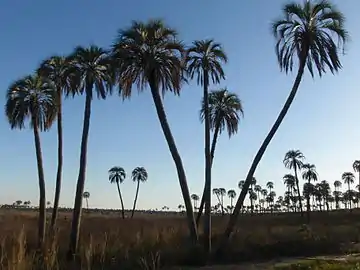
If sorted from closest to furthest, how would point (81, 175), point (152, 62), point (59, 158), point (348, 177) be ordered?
1. point (152, 62)
2. point (81, 175)
3. point (59, 158)
4. point (348, 177)

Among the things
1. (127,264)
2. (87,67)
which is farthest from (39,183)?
(127,264)

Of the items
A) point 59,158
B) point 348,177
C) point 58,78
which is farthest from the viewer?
point 348,177

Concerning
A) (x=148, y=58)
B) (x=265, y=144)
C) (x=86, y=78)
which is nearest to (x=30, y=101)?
(x=86, y=78)

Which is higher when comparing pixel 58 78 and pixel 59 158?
pixel 58 78

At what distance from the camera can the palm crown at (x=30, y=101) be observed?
28734 mm

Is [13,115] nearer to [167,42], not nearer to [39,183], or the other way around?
[39,183]

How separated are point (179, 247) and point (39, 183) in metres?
11.4

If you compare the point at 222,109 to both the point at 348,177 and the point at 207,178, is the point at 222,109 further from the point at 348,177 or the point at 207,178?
the point at 348,177

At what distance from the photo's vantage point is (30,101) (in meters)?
28.8

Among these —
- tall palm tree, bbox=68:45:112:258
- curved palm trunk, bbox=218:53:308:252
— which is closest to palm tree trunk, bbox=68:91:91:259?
tall palm tree, bbox=68:45:112:258

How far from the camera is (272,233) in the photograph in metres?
28.9

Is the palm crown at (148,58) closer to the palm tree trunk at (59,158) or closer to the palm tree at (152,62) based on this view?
the palm tree at (152,62)

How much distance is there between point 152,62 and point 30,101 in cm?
995

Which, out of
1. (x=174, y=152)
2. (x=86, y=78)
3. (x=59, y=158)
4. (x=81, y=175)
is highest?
(x=86, y=78)
